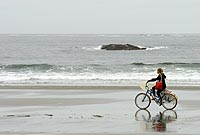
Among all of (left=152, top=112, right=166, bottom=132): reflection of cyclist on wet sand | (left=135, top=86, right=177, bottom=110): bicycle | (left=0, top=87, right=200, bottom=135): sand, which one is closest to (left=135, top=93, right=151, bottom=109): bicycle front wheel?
(left=135, top=86, right=177, bottom=110): bicycle

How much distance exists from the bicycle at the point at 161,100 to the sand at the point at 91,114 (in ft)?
0.75

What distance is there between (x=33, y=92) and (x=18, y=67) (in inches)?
870

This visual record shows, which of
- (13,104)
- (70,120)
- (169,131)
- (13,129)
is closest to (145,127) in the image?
(169,131)

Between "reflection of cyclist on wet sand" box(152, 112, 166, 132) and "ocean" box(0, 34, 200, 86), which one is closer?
"reflection of cyclist on wet sand" box(152, 112, 166, 132)

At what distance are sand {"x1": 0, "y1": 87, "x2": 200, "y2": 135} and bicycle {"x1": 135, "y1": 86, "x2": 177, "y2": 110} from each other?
229 mm

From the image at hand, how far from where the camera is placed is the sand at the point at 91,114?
40.8 ft

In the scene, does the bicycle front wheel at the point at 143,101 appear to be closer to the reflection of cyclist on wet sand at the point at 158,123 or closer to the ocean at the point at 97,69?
the reflection of cyclist on wet sand at the point at 158,123

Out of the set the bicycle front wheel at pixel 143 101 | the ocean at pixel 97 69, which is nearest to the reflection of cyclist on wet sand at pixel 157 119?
the bicycle front wheel at pixel 143 101

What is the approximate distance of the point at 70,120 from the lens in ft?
46.2

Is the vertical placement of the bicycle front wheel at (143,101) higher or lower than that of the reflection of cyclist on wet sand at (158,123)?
higher

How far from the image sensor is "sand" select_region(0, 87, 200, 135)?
12.4 metres

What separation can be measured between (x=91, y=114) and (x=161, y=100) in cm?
292

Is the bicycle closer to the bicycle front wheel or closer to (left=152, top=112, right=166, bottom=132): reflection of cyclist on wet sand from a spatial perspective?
the bicycle front wheel

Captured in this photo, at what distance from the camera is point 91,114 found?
1531 cm
